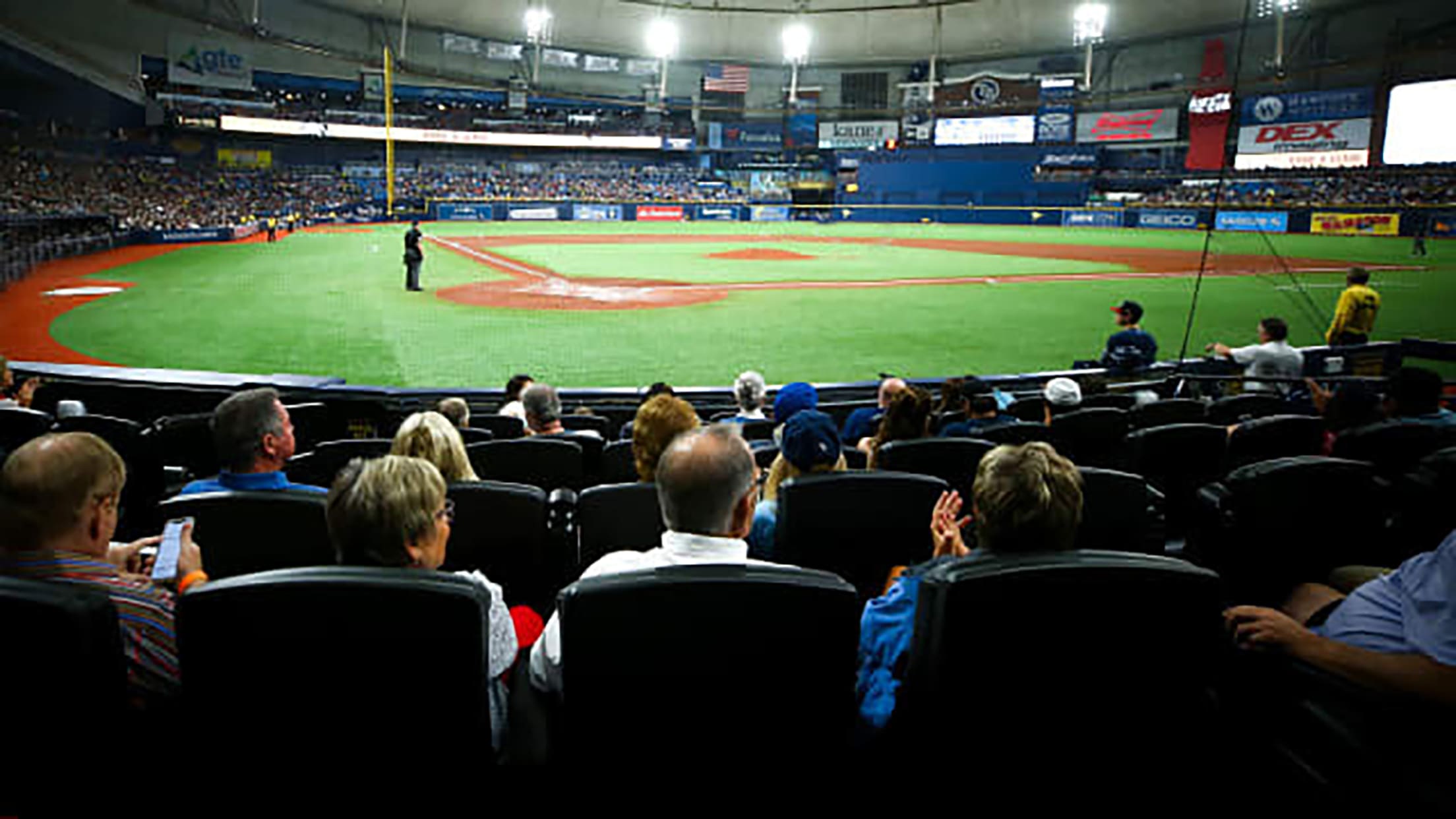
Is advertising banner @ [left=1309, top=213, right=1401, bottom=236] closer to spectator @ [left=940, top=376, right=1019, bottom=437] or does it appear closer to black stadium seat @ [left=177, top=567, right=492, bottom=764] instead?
spectator @ [left=940, top=376, right=1019, bottom=437]

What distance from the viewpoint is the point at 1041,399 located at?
839cm

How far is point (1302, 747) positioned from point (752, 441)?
4.46m

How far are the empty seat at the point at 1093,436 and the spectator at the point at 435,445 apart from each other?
438cm


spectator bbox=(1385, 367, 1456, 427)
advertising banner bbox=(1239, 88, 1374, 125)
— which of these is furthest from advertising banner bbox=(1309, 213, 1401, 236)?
spectator bbox=(1385, 367, 1456, 427)

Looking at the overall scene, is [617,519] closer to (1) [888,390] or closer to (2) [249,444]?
(2) [249,444]

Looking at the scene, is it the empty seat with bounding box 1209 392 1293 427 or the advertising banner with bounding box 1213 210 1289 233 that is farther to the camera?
the advertising banner with bounding box 1213 210 1289 233

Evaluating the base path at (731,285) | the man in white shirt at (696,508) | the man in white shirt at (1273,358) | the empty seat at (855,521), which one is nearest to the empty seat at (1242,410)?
the man in white shirt at (1273,358)

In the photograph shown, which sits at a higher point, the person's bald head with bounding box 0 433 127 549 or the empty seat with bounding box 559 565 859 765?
the person's bald head with bounding box 0 433 127 549

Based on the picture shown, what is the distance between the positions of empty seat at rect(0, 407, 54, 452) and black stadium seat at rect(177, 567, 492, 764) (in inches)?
187

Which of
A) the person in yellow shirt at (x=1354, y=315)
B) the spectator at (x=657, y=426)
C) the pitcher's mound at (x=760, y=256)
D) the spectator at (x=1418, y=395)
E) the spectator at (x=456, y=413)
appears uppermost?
the pitcher's mound at (x=760, y=256)

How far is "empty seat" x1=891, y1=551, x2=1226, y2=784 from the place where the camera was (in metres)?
2.12

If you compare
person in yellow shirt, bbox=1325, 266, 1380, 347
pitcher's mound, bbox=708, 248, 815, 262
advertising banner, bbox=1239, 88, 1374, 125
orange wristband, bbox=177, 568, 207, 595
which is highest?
advertising banner, bbox=1239, 88, 1374, 125

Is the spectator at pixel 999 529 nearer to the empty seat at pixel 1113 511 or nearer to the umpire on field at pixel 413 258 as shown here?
the empty seat at pixel 1113 511

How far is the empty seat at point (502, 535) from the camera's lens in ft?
11.8
